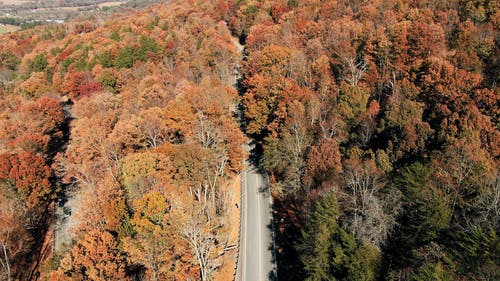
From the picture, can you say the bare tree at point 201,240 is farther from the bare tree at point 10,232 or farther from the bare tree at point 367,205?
the bare tree at point 10,232

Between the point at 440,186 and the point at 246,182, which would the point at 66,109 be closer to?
the point at 246,182

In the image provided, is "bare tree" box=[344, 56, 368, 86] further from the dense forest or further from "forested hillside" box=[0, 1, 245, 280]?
"forested hillside" box=[0, 1, 245, 280]

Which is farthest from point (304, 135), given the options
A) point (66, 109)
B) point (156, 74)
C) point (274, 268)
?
point (66, 109)

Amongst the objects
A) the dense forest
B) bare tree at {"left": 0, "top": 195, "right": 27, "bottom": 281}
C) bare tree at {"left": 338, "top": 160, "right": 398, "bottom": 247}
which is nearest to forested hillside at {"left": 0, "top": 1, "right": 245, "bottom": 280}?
bare tree at {"left": 0, "top": 195, "right": 27, "bottom": 281}

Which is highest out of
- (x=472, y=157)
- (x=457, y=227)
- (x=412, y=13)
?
(x=412, y=13)

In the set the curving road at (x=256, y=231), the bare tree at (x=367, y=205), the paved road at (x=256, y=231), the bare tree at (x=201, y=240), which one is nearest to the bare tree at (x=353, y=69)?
the curving road at (x=256, y=231)

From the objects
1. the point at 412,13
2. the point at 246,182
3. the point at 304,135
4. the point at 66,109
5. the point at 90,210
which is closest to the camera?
the point at 90,210

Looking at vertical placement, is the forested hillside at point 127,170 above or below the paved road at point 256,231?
above

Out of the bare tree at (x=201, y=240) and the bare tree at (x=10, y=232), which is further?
the bare tree at (x=10, y=232)
